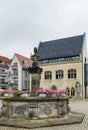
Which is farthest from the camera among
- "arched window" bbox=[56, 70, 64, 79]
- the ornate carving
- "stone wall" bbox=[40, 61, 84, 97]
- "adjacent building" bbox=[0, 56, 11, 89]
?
"adjacent building" bbox=[0, 56, 11, 89]

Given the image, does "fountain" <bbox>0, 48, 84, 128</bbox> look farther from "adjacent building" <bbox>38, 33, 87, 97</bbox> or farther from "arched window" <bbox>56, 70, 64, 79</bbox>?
"arched window" <bbox>56, 70, 64, 79</bbox>

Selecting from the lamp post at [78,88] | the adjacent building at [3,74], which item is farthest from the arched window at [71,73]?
the adjacent building at [3,74]

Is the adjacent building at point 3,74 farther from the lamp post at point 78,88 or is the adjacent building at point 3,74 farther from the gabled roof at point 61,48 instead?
the lamp post at point 78,88

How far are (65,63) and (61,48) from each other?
4.21 meters

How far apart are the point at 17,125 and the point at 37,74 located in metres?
4.88

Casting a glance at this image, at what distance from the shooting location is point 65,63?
49.6m

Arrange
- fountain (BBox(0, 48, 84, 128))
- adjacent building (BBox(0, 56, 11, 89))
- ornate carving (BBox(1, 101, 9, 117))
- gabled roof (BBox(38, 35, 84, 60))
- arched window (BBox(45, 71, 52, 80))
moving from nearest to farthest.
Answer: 1. fountain (BBox(0, 48, 84, 128))
2. ornate carving (BBox(1, 101, 9, 117))
3. gabled roof (BBox(38, 35, 84, 60))
4. arched window (BBox(45, 71, 52, 80))
5. adjacent building (BBox(0, 56, 11, 89))

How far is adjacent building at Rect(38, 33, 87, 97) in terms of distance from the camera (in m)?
48.0

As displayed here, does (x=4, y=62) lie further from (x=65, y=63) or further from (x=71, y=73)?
(x=71, y=73)

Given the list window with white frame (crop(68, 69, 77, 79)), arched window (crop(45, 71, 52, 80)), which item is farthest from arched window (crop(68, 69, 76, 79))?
arched window (crop(45, 71, 52, 80))

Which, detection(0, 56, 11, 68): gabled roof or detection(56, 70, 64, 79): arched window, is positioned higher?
detection(0, 56, 11, 68): gabled roof

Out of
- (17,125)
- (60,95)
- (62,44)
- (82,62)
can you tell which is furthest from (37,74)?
(62,44)

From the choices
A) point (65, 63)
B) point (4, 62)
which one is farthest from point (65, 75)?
point (4, 62)

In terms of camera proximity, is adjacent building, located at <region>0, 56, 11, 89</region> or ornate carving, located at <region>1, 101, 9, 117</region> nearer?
ornate carving, located at <region>1, 101, 9, 117</region>
